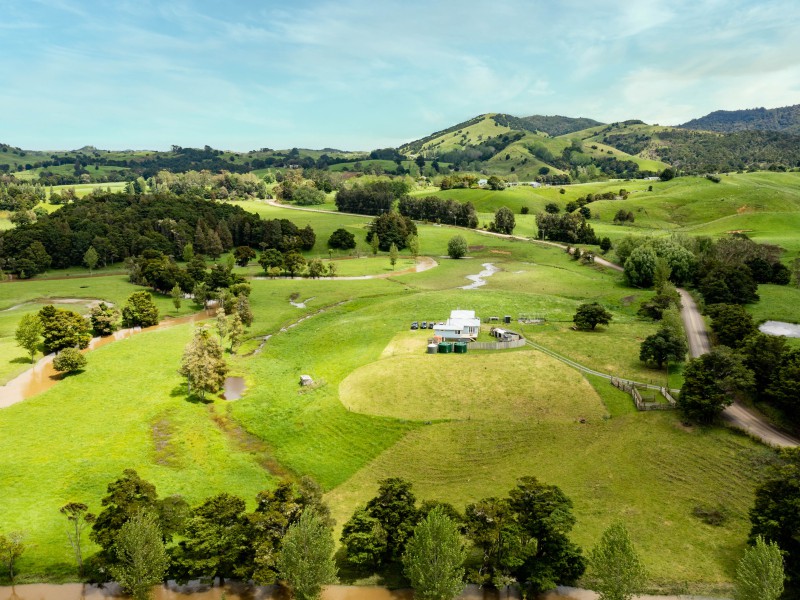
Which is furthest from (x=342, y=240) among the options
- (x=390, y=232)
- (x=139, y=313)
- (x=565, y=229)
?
(x=139, y=313)

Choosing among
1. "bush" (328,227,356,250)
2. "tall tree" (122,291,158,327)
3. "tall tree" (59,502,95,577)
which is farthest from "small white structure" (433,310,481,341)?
"bush" (328,227,356,250)

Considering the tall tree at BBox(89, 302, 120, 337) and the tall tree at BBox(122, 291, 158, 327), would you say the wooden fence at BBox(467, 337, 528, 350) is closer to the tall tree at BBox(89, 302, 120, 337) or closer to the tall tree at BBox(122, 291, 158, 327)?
the tall tree at BBox(122, 291, 158, 327)

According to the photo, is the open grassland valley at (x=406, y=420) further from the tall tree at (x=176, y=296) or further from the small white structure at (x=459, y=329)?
the tall tree at (x=176, y=296)

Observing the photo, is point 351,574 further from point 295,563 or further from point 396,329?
point 396,329

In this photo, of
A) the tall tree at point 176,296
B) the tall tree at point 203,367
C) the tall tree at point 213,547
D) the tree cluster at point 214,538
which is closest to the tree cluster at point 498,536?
the tree cluster at point 214,538

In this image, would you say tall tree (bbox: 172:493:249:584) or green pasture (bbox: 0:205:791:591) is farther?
green pasture (bbox: 0:205:791:591)

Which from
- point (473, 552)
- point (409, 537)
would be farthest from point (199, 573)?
point (473, 552)
